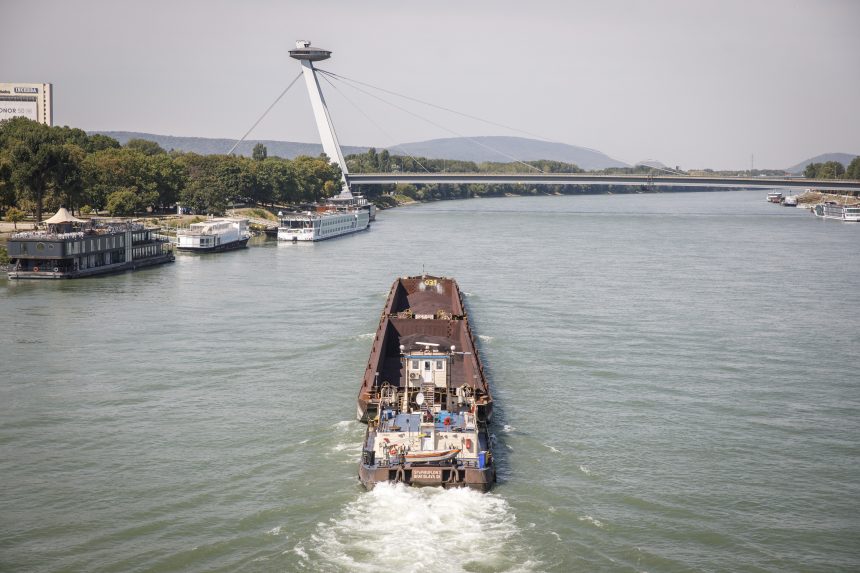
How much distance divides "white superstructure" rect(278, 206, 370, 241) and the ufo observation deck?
4157cm

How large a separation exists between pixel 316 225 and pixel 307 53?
176 ft

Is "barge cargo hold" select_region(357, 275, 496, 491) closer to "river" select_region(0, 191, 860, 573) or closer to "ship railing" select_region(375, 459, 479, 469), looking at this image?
"ship railing" select_region(375, 459, 479, 469)

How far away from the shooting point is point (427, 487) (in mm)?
18328

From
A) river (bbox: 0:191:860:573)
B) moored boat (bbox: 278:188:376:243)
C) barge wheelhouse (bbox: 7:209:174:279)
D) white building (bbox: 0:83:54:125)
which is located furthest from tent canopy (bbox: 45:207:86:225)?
white building (bbox: 0:83:54:125)

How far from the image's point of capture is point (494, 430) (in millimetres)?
22562

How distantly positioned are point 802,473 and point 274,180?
82.0 metres

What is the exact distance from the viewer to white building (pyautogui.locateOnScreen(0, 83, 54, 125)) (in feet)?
493

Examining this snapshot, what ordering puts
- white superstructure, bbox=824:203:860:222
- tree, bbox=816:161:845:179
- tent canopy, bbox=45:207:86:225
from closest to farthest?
tent canopy, bbox=45:207:86:225, white superstructure, bbox=824:203:860:222, tree, bbox=816:161:845:179

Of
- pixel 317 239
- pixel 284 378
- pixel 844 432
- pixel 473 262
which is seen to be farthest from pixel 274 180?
pixel 844 432

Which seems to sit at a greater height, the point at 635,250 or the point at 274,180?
the point at 274,180

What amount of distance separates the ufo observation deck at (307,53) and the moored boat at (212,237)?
57.9 m

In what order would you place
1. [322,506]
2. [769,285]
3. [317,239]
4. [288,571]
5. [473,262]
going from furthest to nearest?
[317,239] < [473,262] < [769,285] < [322,506] < [288,571]

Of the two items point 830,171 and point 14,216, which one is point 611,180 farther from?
point 14,216

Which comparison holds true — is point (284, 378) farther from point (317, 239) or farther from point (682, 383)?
point (317, 239)
